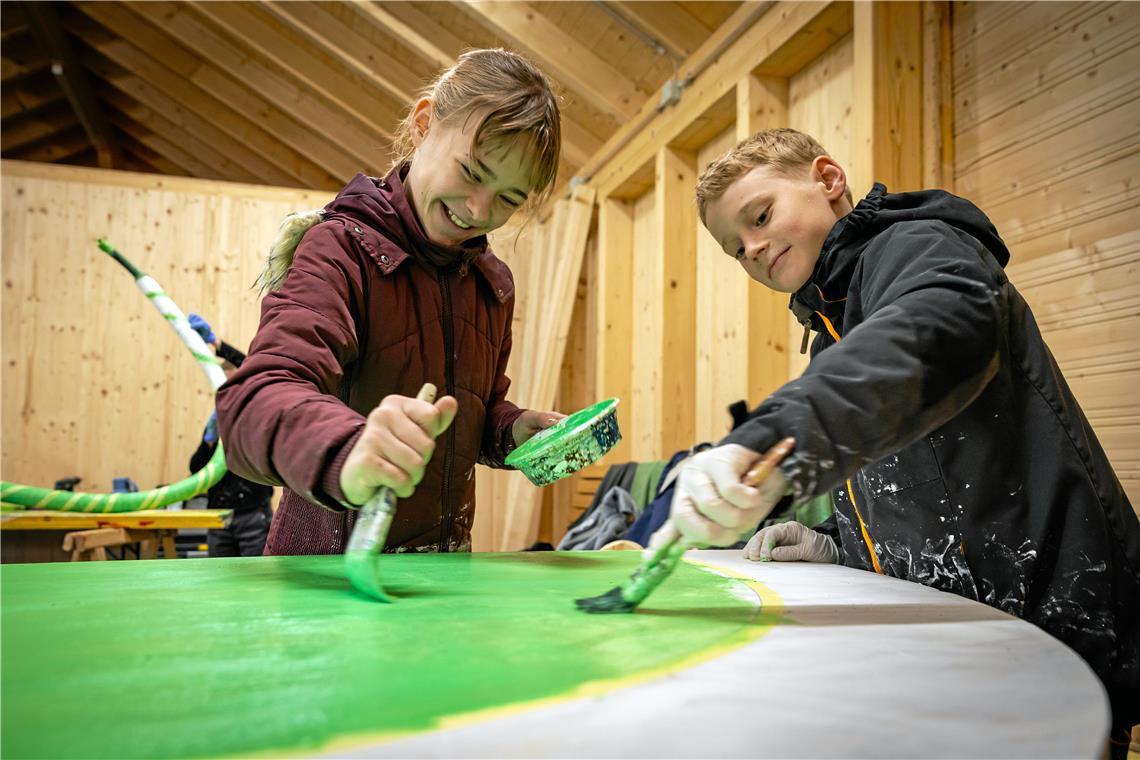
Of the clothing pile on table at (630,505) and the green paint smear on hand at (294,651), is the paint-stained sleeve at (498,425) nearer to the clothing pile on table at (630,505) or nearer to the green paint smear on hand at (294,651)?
the green paint smear on hand at (294,651)

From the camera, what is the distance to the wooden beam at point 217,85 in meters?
6.61

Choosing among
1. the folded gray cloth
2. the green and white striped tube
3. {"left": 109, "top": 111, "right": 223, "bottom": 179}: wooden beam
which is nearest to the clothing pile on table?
the folded gray cloth

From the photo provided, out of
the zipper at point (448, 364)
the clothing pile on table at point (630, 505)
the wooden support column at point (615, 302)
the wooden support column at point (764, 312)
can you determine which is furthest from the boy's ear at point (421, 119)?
the wooden support column at point (615, 302)

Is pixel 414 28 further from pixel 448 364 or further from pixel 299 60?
pixel 448 364

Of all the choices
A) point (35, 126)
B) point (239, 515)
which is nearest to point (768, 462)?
point (239, 515)

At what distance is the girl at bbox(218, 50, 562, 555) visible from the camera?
108 centimetres

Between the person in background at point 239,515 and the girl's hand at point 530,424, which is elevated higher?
the girl's hand at point 530,424

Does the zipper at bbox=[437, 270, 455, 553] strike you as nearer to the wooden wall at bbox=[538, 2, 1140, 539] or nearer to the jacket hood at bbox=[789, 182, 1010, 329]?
the jacket hood at bbox=[789, 182, 1010, 329]

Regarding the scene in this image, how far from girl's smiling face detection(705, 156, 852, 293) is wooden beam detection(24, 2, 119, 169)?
7.09 metres

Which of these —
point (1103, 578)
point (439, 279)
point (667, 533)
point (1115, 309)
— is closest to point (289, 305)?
point (439, 279)

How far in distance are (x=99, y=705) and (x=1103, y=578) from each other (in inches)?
39.5

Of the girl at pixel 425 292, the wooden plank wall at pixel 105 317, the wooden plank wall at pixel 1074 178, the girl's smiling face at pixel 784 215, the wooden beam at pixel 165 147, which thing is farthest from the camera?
the wooden beam at pixel 165 147

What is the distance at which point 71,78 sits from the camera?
730 centimetres

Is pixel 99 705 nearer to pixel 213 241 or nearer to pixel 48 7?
pixel 213 241
